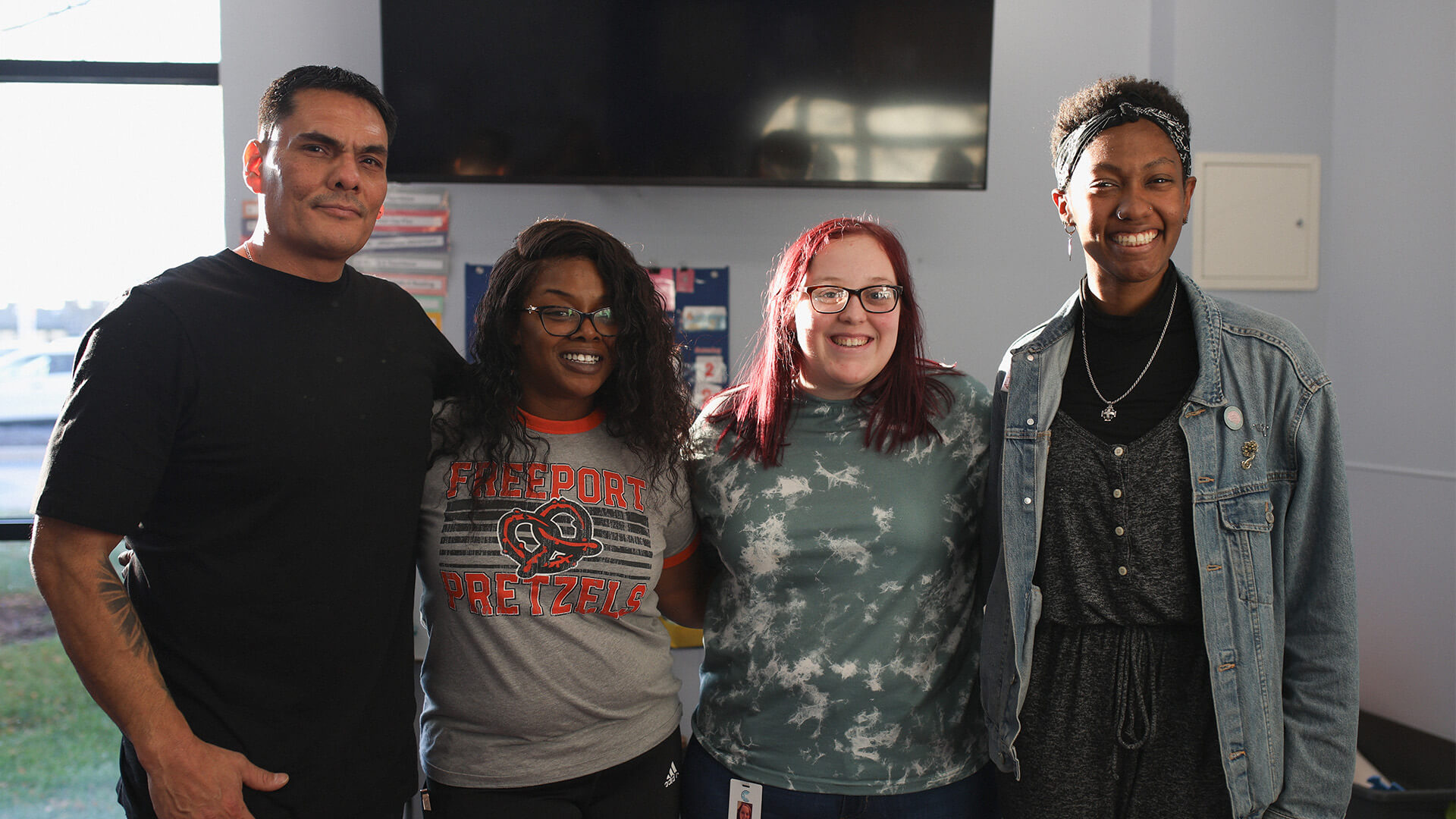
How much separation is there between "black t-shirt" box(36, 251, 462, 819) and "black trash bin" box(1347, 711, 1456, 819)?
2.67 m

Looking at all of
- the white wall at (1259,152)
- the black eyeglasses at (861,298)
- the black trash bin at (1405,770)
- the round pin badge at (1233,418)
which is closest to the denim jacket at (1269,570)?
the round pin badge at (1233,418)

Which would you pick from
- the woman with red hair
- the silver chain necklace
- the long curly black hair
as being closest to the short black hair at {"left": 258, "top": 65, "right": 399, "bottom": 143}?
the long curly black hair

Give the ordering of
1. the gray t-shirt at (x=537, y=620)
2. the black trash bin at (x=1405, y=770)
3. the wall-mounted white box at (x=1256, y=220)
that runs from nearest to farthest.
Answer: the gray t-shirt at (x=537, y=620)
the black trash bin at (x=1405, y=770)
the wall-mounted white box at (x=1256, y=220)

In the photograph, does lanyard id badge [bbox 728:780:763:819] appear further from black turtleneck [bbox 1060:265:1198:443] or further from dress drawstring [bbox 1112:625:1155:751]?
black turtleneck [bbox 1060:265:1198:443]

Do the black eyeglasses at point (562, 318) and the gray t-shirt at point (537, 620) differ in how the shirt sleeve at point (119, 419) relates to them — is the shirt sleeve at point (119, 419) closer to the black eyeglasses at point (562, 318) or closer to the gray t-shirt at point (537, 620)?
the gray t-shirt at point (537, 620)

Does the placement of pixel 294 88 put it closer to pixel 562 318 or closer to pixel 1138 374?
pixel 562 318

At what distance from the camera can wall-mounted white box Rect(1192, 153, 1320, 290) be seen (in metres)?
2.96

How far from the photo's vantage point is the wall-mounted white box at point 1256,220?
296cm

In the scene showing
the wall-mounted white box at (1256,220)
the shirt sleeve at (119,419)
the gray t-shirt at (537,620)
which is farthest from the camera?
the wall-mounted white box at (1256,220)

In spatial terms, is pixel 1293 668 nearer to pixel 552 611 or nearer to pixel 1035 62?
pixel 552 611

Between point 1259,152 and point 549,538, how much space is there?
9.32 feet

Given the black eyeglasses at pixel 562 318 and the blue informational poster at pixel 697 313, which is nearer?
the black eyeglasses at pixel 562 318

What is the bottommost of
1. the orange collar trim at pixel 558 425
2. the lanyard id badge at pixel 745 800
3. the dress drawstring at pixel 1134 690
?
the lanyard id badge at pixel 745 800

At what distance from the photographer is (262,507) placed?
1284 mm
